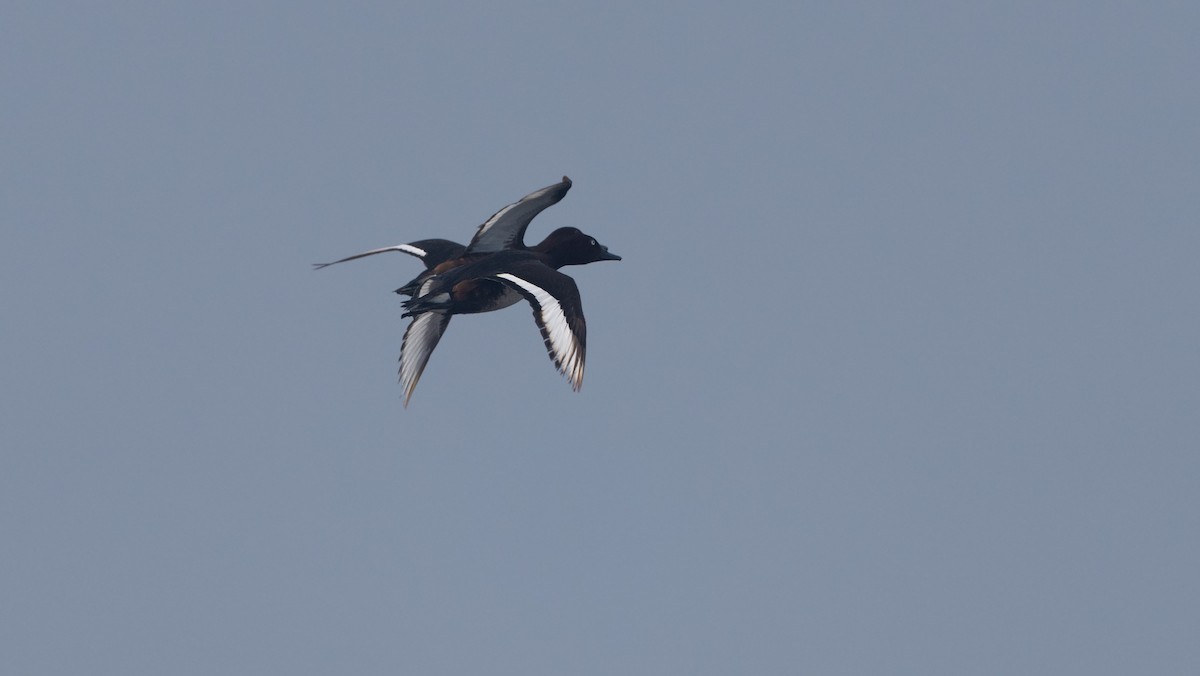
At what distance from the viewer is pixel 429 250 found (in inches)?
1051

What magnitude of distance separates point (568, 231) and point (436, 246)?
209 centimetres

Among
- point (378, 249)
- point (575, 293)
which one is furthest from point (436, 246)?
point (575, 293)

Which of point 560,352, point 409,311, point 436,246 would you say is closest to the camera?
point 560,352

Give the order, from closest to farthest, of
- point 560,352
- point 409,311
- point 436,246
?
point 560,352, point 409,311, point 436,246

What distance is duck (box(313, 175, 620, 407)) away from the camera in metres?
21.7

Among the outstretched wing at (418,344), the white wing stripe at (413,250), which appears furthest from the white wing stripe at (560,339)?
the outstretched wing at (418,344)

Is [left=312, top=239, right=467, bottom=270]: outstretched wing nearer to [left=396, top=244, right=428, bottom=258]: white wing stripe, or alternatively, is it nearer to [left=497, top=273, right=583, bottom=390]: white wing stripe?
[left=396, top=244, right=428, bottom=258]: white wing stripe

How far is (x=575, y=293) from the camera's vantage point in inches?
875

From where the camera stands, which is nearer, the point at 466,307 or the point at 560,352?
the point at 560,352

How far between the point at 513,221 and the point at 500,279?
189cm

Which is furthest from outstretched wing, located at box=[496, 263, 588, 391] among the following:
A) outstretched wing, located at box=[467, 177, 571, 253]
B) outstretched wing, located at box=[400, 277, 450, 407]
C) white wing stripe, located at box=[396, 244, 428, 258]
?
outstretched wing, located at box=[400, 277, 450, 407]

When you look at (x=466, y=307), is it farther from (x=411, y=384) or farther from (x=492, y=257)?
(x=411, y=384)

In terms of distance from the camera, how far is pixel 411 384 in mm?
27375

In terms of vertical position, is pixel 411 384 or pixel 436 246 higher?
pixel 436 246
